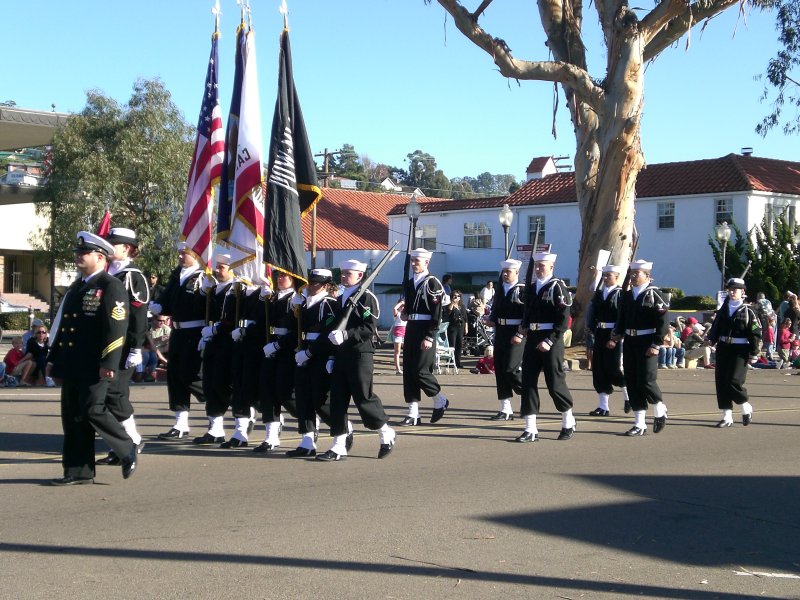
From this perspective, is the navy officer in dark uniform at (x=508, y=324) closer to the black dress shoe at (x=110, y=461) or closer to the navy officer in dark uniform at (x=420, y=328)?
the navy officer in dark uniform at (x=420, y=328)

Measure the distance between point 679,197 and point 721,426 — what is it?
31.5 metres

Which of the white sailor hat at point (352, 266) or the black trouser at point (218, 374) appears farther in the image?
the black trouser at point (218, 374)

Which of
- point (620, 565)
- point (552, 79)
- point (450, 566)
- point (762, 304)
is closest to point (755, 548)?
point (620, 565)

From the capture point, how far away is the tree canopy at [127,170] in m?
31.2

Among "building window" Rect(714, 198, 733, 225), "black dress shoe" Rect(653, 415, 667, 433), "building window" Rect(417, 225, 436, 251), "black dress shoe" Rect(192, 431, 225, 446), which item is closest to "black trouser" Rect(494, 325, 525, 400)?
"black dress shoe" Rect(653, 415, 667, 433)

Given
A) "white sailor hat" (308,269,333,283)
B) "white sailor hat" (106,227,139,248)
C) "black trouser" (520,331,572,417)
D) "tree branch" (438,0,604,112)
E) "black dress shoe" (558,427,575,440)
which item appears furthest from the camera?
"tree branch" (438,0,604,112)

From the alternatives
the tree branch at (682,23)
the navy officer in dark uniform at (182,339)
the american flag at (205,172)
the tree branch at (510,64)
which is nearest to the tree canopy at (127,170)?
the tree branch at (510,64)

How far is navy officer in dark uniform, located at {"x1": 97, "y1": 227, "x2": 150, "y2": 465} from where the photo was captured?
9289 millimetres

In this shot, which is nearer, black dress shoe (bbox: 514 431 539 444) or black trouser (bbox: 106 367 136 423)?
black trouser (bbox: 106 367 136 423)

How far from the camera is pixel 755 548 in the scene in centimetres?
689

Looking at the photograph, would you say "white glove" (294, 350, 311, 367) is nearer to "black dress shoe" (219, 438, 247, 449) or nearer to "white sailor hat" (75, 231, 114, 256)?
"black dress shoe" (219, 438, 247, 449)

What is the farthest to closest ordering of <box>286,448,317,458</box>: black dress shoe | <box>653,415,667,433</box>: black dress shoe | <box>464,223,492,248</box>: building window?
1. <box>464,223,492,248</box>: building window
2. <box>653,415,667,433</box>: black dress shoe
3. <box>286,448,317,458</box>: black dress shoe

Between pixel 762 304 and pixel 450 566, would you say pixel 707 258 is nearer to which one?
pixel 762 304

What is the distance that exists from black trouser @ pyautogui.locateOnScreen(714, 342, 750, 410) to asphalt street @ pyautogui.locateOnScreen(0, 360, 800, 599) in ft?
3.75
